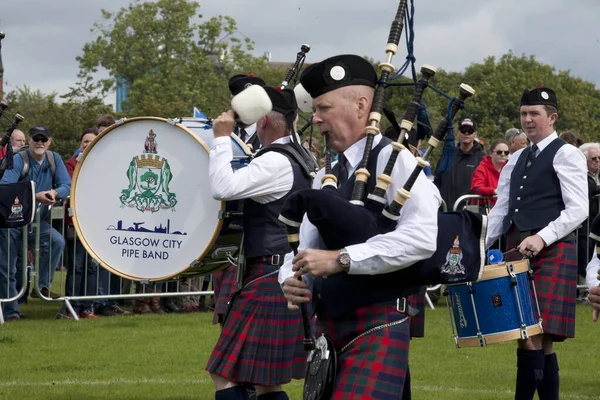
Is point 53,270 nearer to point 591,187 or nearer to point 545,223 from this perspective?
point 591,187

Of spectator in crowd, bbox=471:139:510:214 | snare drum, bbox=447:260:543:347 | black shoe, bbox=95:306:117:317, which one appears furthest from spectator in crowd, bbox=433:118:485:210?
snare drum, bbox=447:260:543:347

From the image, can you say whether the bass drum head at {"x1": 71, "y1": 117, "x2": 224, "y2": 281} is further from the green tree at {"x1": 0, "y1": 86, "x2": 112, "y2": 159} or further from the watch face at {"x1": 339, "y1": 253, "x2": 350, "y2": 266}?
the green tree at {"x1": 0, "y1": 86, "x2": 112, "y2": 159}

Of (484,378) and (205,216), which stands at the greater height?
(205,216)

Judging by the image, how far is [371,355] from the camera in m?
3.38

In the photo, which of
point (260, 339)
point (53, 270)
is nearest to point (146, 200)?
point (260, 339)

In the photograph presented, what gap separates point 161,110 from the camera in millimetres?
32969

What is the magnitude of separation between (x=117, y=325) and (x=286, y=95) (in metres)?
4.80

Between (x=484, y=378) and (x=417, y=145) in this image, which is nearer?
(x=417, y=145)

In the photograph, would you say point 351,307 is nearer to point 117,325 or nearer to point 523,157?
point 523,157

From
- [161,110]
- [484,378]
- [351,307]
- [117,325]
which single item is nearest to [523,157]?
[484,378]

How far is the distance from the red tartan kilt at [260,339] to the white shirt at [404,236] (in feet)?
4.94

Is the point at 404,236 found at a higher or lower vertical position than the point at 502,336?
higher

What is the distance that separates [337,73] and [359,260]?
0.67m

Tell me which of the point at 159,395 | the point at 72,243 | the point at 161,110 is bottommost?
the point at 159,395
